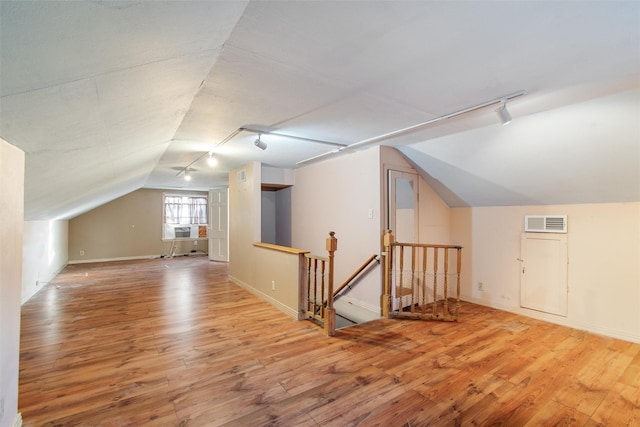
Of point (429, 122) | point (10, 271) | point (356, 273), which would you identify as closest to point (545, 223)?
point (429, 122)

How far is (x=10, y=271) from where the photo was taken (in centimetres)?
171

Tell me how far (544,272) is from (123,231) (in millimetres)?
10346

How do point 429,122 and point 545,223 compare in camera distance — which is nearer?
point 429,122

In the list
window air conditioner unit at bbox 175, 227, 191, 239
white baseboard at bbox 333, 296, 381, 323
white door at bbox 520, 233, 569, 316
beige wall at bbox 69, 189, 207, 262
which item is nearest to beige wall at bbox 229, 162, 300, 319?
white baseboard at bbox 333, 296, 381, 323

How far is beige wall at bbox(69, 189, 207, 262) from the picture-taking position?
827 cm

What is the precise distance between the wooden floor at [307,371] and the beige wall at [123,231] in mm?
4888

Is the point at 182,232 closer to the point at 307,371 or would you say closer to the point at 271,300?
the point at 271,300

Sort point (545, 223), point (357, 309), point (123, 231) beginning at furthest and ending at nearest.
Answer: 1. point (123, 231)
2. point (357, 309)
3. point (545, 223)

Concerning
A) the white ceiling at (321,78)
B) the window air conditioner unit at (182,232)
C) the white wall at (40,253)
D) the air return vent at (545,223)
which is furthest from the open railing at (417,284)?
the window air conditioner unit at (182,232)

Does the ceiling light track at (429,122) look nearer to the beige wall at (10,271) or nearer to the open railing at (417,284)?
the open railing at (417,284)

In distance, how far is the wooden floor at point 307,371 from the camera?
203cm

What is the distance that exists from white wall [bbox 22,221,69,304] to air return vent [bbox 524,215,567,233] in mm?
6917

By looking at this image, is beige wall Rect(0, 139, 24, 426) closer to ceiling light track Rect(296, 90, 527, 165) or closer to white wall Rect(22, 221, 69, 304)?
white wall Rect(22, 221, 69, 304)

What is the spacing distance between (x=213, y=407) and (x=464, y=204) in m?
4.43
